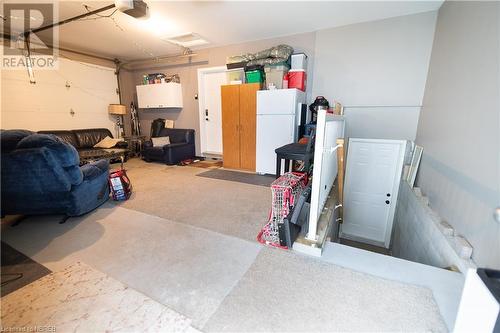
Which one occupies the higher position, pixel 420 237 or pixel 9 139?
pixel 9 139

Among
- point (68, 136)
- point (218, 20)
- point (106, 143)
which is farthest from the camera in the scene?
point (106, 143)

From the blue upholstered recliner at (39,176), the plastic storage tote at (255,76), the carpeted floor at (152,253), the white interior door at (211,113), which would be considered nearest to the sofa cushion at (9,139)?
the blue upholstered recliner at (39,176)

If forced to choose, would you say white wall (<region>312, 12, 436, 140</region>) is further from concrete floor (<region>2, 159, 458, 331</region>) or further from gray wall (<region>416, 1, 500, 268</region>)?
concrete floor (<region>2, 159, 458, 331</region>)

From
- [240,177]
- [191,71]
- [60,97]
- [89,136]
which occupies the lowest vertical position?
[240,177]

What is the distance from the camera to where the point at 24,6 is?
9.64 feet

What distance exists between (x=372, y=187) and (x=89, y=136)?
6219mm

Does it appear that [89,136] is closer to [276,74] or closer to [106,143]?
[106,143]

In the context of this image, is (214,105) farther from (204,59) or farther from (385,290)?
(385,290)

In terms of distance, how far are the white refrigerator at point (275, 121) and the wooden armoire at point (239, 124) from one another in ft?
0.69

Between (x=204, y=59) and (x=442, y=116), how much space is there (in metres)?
4.61

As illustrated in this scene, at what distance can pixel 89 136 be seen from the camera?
16.4 ft

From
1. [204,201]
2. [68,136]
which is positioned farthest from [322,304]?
[68,136]

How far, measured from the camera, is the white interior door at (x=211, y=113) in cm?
498

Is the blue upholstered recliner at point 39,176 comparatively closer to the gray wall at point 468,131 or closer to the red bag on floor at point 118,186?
the red bag on floor at point 118,186
